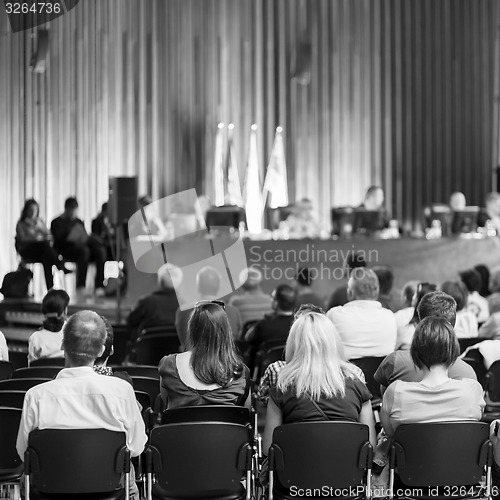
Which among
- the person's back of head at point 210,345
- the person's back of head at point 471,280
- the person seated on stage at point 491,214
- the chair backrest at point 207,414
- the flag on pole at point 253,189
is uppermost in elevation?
the flag on pole at point 253,189

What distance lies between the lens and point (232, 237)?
40.0 feet

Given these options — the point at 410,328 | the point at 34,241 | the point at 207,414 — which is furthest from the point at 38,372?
the point at 34,241

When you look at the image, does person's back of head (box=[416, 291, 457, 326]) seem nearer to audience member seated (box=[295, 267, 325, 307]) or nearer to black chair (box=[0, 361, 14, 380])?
black chair (box=[0, 361, 14, 380])

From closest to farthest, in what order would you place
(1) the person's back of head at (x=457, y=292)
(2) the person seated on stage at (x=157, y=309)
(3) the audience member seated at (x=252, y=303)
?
(1) the person's back of head at (x=457, y=292)
(2) the person seated on stage at (x=157, y=309)
(3) the audience member seated at (x=252, y=303)

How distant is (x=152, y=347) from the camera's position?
734 centimetres

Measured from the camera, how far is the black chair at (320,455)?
4164 millimetres

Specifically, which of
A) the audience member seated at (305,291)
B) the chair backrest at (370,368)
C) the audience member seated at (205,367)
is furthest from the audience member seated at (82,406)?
the audience member seated at (305,291)

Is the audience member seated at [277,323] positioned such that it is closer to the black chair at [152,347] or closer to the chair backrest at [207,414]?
the black chair at [152,347]

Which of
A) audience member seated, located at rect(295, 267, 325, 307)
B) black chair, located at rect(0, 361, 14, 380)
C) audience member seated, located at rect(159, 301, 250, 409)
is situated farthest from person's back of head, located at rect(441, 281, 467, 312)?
black chair, located at rect(0, 361, 14, 380)

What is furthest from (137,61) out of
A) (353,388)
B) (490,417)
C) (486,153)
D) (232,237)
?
(353,388)

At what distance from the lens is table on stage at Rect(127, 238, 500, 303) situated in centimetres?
1199

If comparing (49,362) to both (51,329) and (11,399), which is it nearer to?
(51,329)

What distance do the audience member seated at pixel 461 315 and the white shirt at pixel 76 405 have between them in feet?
10.5

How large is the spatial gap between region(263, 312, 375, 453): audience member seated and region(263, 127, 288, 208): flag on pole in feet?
38.7
